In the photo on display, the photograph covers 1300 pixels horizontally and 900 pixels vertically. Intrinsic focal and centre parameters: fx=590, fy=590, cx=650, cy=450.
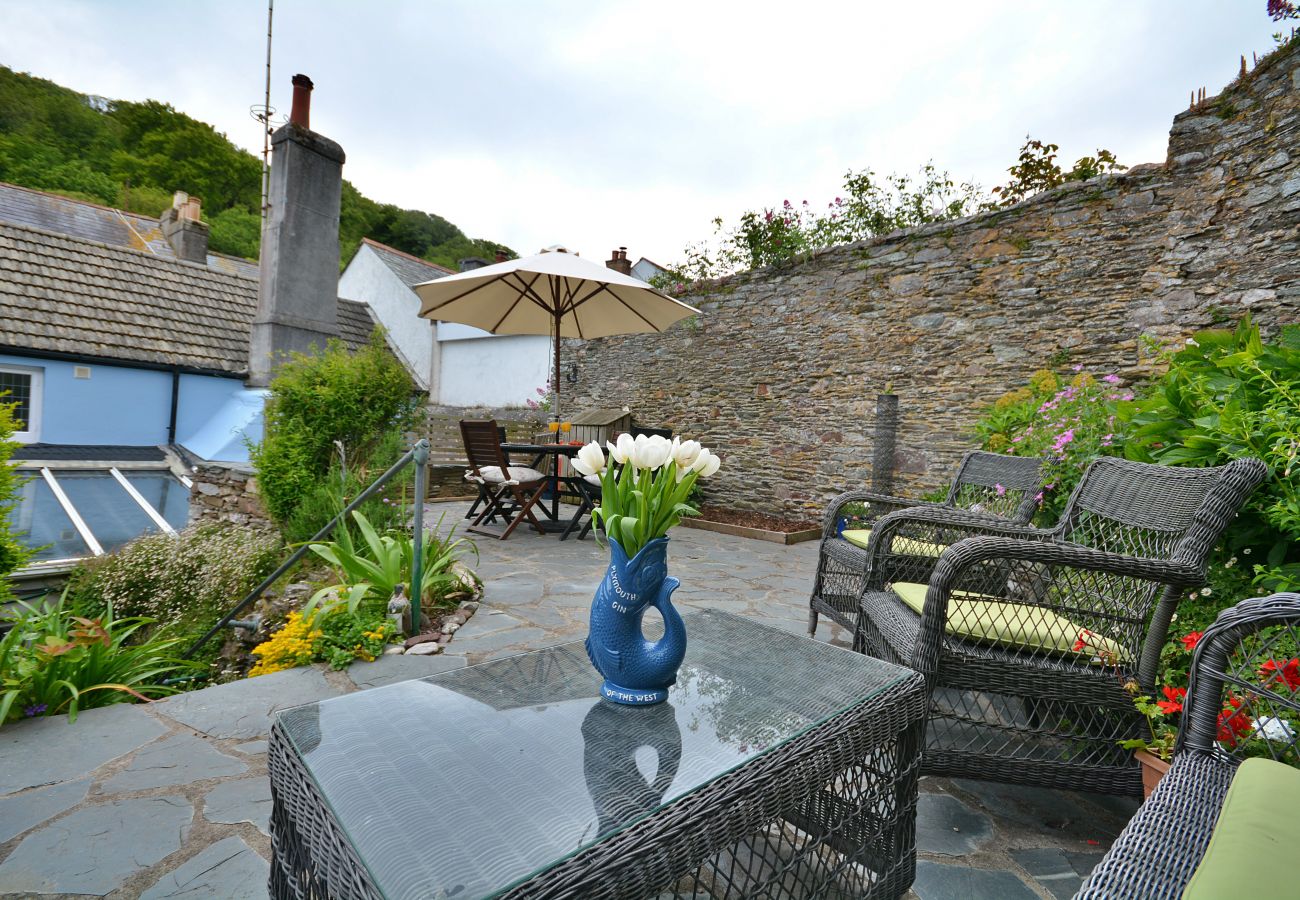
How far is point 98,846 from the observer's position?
1.35 m

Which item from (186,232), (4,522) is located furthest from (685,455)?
(186,232)

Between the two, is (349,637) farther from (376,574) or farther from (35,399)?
(35,399)

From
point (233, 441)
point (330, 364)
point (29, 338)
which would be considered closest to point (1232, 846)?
point (330, 364)

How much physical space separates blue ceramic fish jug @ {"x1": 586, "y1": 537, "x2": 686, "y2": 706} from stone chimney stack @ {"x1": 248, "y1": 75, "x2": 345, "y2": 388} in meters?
6.69

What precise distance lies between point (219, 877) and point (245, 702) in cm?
100

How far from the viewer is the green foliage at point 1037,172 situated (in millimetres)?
5201

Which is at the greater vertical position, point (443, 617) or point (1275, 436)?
point (1275, 436)

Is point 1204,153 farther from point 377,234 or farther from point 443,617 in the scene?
point 377,234

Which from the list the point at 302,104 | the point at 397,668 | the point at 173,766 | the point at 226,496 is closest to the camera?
the point at 173,766

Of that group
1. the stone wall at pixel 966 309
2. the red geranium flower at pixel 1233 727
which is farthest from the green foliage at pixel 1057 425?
the red geranium flower at pixel 1233 727

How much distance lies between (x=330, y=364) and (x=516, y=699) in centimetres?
398

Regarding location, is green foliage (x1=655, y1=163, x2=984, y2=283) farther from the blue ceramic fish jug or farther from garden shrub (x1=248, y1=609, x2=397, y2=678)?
the blue ceramic fish jug

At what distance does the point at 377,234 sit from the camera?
71.6 ft

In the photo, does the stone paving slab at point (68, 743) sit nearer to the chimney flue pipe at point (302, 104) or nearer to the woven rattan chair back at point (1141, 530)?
the woven rattan chair back at point (1141, 530)
